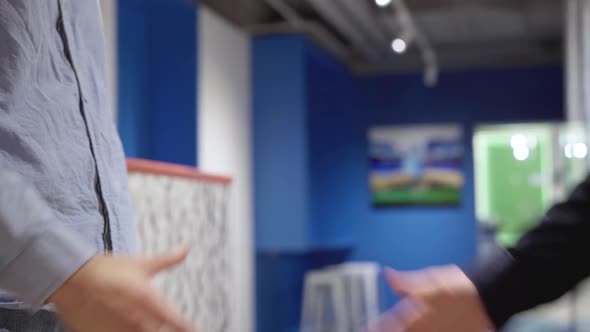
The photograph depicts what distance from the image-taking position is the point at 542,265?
946 mm

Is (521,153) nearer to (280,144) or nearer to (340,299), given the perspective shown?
(340,299)

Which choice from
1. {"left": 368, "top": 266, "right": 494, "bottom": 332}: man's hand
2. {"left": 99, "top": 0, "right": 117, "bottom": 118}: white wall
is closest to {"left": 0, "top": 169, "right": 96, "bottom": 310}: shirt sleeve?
{"left": 368, "top": 266, "right": 494, "bottom": 332}: man's hand

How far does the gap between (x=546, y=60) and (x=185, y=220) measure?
528 centimetres

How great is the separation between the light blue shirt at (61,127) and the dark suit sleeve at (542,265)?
48 centimetres

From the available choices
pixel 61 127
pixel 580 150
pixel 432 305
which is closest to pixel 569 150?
pixel 580 150

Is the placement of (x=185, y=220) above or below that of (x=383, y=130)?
below

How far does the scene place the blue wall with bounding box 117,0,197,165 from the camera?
17.8 ft

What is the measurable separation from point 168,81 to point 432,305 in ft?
16.2

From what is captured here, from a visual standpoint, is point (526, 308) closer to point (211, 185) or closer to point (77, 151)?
point (77, 151)

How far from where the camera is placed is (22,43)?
85 centimetres

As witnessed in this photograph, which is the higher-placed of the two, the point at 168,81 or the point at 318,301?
the point at 168,81

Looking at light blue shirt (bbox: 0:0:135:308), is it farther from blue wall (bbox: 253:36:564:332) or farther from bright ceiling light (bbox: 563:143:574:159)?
blue wall (bbox: 253:36:564:332)

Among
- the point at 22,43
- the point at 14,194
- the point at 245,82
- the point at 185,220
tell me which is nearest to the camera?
the point at 14,194

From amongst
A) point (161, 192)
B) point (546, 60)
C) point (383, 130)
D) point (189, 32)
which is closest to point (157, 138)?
point (189, 32)
